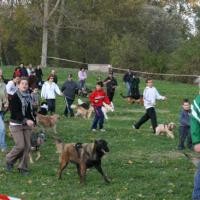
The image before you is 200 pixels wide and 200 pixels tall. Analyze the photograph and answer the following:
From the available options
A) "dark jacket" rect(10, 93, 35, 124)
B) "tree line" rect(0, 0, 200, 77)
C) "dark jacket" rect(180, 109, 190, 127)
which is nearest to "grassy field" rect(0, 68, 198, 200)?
"dark jacket" rect(180, 109, 190, 127)

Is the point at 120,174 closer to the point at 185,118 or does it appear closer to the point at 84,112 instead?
the point at 185,118

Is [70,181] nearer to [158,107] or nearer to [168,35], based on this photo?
[158,107]

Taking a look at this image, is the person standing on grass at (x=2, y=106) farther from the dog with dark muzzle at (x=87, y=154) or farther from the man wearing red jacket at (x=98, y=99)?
the man wearing red jacket at (x=98, y=99)

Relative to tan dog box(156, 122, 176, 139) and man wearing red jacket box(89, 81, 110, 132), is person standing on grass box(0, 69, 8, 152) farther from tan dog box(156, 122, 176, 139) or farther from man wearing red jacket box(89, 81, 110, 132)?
tan dog box(156, 122, 176, 139)

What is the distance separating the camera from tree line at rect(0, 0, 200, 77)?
5312 cm

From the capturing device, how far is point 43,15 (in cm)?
5362

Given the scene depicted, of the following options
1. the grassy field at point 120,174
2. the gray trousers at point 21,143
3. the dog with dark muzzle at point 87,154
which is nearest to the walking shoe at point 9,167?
the grassy field at point 120,174

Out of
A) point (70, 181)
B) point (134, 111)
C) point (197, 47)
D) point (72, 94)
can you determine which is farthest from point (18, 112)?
point (197, 47)

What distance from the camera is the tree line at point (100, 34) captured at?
5312cm

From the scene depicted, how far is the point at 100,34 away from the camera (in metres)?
58.7

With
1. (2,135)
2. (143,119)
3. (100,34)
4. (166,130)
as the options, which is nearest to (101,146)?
(2,135)

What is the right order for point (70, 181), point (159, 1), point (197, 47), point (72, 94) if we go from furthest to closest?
point (159, 1), point (197, 47), point (72, 94), point (70, 181)

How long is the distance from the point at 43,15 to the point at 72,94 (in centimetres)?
3167

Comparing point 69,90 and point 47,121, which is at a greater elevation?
point 69,90
